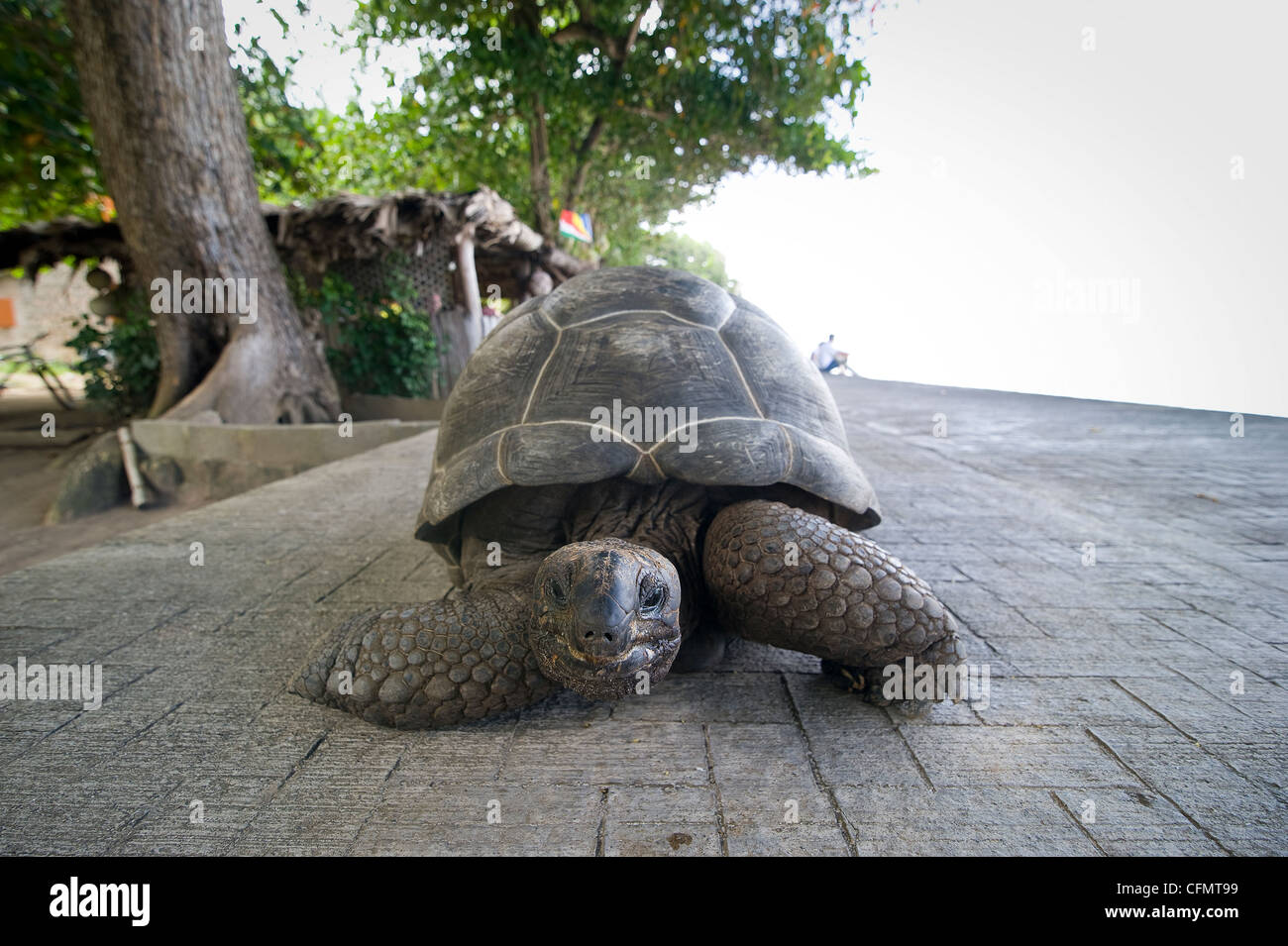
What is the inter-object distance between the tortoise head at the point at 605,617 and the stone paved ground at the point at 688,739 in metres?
0.23

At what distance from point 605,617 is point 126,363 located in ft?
31.5

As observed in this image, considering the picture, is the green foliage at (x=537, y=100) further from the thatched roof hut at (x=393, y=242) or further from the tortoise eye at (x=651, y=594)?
the tortoise eye at (x=651, y=594)

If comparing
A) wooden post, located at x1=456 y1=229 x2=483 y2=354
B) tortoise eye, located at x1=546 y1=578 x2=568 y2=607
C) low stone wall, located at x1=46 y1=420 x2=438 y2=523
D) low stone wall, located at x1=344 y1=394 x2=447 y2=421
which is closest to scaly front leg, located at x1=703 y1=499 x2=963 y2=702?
tortoise eye, located at x1=546 y1=578 x2=568 y2=607

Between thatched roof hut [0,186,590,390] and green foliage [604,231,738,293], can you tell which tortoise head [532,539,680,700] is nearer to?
green foliage [604,231,738,293]

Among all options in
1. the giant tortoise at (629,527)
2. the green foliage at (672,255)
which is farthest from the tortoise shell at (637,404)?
the green foliage at (672,255)

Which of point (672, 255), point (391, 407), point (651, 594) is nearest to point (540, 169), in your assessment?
point (391, 407)

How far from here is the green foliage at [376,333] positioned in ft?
30.2

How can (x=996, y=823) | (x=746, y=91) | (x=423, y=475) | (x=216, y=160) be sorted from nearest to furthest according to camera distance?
(x=996, y=823), (x=423, y=475), (x=216, y=160), (x=746, y=91)

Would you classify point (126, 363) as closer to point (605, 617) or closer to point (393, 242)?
point (393, 242)

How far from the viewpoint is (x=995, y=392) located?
1271 cm

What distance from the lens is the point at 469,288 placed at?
9.54m

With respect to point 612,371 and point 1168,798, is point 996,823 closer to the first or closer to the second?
point 1168,798
